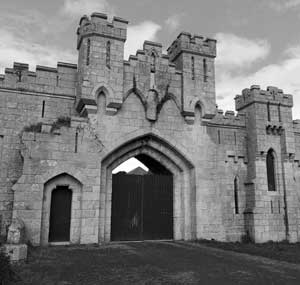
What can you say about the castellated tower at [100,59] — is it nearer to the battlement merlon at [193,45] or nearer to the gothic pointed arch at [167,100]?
the gothic pointed arch at [167,100]

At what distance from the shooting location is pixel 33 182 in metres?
11.1

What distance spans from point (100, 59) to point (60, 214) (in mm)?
6004

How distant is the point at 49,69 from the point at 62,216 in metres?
5.65

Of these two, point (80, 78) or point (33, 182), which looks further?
point (80, 78)

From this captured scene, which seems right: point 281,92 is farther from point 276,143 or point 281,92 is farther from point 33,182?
point 33,182

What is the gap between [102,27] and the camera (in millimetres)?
12984

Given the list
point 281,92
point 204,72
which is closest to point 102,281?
point 204,72

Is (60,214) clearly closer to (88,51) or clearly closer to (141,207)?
(141,207)

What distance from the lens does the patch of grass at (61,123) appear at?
39.1 ft

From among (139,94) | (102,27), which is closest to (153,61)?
(139,94)

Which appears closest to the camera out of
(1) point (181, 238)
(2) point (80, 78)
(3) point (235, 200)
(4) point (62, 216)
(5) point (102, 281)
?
(5) point (102, 281)

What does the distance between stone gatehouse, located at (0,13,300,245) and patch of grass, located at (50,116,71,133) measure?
4 centimetres

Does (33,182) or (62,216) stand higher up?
(33,182)

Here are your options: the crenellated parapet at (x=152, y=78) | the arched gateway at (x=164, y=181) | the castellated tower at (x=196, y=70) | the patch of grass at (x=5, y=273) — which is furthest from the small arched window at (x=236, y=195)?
the patch of grass at (x=5, y=273)
